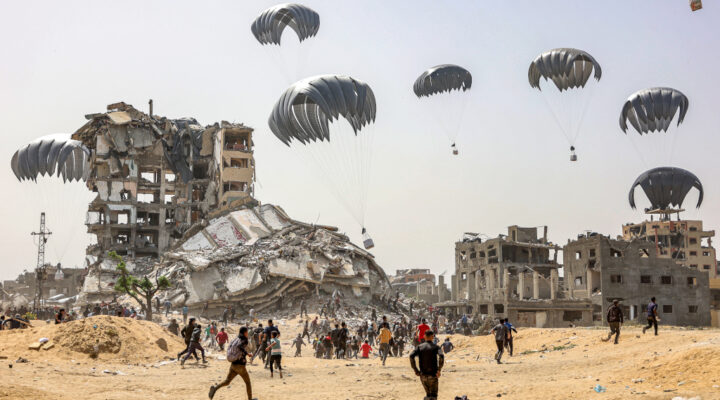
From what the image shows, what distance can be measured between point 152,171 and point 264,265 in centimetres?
3180

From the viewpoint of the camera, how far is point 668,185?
64875 mm

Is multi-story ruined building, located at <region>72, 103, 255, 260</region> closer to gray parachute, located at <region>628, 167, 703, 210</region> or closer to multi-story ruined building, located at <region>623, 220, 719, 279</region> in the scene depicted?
gray parachute, located at <region>628, 167, 703, 210</region>

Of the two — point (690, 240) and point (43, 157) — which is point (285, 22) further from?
point (690, 240)

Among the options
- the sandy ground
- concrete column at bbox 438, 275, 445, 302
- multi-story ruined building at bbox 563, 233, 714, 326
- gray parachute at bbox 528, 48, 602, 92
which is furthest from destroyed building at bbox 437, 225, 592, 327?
the sandy ground

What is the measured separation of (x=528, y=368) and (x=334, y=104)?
55.0 feet

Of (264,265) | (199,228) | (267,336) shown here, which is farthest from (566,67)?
(199,228)

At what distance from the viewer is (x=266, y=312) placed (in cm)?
4722

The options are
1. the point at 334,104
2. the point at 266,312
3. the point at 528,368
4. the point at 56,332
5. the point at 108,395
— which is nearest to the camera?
the point at 108,395

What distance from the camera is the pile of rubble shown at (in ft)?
158

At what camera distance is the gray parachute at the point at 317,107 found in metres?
31.0

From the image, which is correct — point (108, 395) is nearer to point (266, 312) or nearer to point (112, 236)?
point (266, 312)

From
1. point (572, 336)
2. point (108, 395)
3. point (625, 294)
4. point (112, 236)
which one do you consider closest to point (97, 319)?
point (108, 395)

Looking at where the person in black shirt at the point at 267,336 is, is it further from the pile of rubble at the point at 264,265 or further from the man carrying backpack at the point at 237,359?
the pile of rubble at the point at 264,265

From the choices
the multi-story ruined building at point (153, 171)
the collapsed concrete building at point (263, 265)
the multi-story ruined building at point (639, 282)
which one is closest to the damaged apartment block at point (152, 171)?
the multi-story ruined building at point (153, 171)
